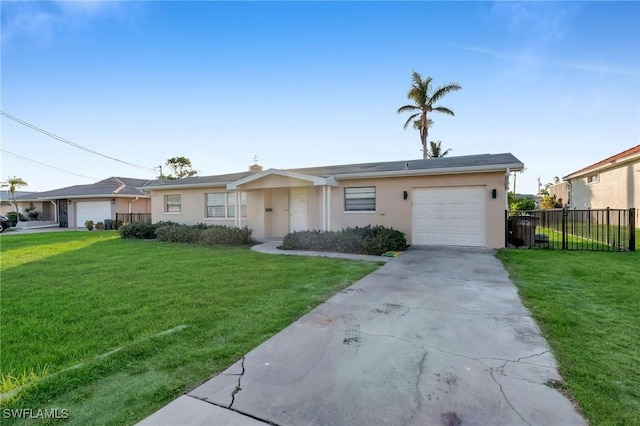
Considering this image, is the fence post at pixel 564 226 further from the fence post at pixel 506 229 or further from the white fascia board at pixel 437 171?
the white fascia board at pixel 437 171

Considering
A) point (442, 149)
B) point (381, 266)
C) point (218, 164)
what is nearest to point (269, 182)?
point (381, 266)

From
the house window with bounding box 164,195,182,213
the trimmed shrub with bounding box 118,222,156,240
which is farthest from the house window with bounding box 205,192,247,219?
the trimmed shrub with bounding box 118,222,156,240

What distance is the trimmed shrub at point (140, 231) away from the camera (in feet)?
51.2

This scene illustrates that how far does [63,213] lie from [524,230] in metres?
33.8

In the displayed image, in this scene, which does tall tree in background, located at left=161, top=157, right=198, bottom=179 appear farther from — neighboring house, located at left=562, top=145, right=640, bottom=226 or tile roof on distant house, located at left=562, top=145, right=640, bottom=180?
tile roof on distant house, located at left=562, top=145, right=640, bottom=180

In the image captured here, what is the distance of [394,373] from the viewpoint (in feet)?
9.10

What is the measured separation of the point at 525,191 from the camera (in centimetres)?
6650

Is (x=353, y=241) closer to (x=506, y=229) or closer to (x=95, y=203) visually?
(x=506, y=229)

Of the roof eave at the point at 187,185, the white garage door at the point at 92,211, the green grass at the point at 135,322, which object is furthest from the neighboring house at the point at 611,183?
the white garage door at the point at 92,211

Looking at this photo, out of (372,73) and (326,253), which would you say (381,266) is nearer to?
(326,253)

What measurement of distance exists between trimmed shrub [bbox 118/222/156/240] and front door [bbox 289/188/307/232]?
282 inches

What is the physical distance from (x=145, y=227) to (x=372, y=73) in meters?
12.9

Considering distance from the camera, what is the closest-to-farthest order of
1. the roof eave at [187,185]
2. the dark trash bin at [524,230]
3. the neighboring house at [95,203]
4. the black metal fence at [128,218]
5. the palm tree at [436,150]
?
the dark trash bin at [524,230] → the roof eave at [187,185] → the black metal fence at [128,218] → the neighboring house at [95,203] → the palm tree at [436,150]

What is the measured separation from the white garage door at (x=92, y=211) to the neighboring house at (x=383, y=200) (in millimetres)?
12964
